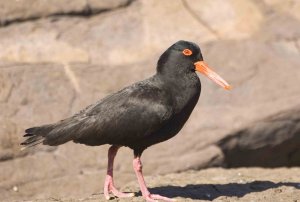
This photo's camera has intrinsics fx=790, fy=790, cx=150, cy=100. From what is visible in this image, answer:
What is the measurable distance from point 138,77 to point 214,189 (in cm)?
233

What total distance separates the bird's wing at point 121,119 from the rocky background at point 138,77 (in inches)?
72.2

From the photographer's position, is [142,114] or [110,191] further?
[110,191]

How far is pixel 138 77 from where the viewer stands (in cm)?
1094

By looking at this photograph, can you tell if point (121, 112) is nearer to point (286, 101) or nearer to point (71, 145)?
point (71, 145)

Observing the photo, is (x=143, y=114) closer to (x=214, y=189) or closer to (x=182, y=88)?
(x=182, y=88)

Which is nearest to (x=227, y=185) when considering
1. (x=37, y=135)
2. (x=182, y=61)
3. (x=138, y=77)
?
(x=182, y=61)

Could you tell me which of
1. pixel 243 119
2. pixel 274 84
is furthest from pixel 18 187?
pixel 274 84

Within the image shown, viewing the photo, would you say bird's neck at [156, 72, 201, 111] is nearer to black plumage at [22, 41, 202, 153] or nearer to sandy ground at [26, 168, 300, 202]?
black plumage at [22, 41, 202, 153]

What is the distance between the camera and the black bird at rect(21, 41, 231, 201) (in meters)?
8.20

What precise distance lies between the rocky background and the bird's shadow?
117 cm

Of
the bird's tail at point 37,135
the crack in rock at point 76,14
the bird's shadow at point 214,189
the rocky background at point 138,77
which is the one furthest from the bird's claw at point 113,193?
the crack in rock at point 76,14

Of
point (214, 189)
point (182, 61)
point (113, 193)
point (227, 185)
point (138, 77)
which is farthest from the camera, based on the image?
point (138, 77)

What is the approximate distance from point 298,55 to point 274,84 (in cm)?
73

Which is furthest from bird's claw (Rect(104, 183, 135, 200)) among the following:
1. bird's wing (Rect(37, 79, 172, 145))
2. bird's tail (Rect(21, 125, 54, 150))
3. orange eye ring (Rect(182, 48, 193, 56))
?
orange eye ring (Rect(182, 48, 193, 56))
